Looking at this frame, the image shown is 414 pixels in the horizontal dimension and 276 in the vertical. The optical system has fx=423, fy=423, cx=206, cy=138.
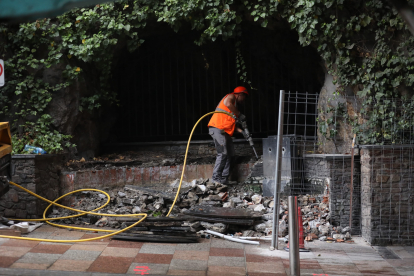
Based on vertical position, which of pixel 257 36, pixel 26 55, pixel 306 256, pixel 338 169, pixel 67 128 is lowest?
pixel 306 256

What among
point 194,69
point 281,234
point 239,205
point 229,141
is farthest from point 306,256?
point 194,69

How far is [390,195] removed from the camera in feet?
20.3

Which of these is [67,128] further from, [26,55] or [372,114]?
[372,114]

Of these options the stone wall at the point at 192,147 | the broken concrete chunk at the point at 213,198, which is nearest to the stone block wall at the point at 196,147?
the stone wall at the point at 192,147

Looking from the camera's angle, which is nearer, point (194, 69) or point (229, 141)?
point (229, 141)

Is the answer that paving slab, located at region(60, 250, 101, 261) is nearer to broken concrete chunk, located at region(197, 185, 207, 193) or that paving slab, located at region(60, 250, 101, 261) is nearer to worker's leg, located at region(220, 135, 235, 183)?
broken concrete chunk, located at region(197, 185, 207, 193)

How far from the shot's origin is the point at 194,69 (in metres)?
11.4

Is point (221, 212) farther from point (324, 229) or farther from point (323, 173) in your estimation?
point (323, 173)

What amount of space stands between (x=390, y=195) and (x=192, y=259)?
308 cm

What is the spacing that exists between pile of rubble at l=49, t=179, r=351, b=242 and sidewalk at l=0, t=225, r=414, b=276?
18.6 inches

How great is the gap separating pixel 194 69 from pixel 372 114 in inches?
228

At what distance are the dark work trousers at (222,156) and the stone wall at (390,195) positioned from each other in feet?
9.96

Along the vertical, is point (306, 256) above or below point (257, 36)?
below

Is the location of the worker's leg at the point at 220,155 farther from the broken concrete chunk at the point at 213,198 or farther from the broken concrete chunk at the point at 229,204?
the broken concrete chunk at the point at 229,204
